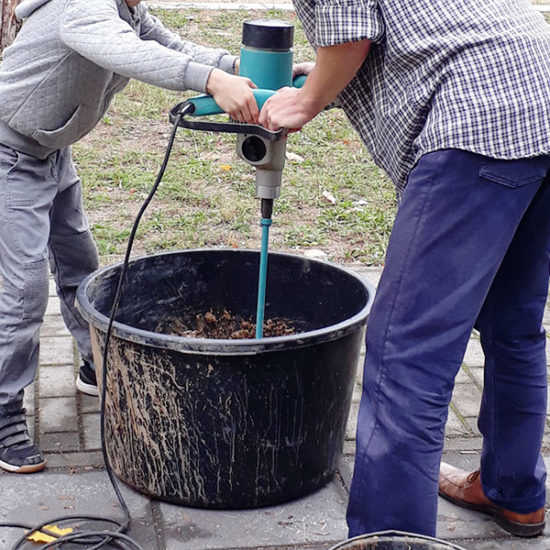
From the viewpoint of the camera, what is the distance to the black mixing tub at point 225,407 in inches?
101

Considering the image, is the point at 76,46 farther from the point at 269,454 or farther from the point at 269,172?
the point at 269,454

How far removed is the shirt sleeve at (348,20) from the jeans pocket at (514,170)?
1.21 ft

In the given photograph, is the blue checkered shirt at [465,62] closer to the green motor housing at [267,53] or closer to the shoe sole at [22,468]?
the green motor housing at [267,53]

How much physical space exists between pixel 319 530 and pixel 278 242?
2319mm

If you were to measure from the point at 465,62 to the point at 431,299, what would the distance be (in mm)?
520

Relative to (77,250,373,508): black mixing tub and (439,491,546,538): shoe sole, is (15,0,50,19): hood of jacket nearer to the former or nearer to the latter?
(77,250,373,508): black mixing tub

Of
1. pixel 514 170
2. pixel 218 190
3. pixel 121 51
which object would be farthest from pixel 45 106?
A: pixel 218 190

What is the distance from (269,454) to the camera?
2688 millimetres

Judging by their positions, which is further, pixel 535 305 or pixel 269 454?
pixel 269 454

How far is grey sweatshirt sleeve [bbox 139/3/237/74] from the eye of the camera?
9.52ft

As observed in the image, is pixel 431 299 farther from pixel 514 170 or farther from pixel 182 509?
pixel 182 509

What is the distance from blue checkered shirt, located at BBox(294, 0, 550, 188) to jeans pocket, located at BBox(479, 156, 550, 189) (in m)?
0.03

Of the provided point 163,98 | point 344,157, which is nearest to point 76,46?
point 344,157

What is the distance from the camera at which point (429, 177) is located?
2.11 m
